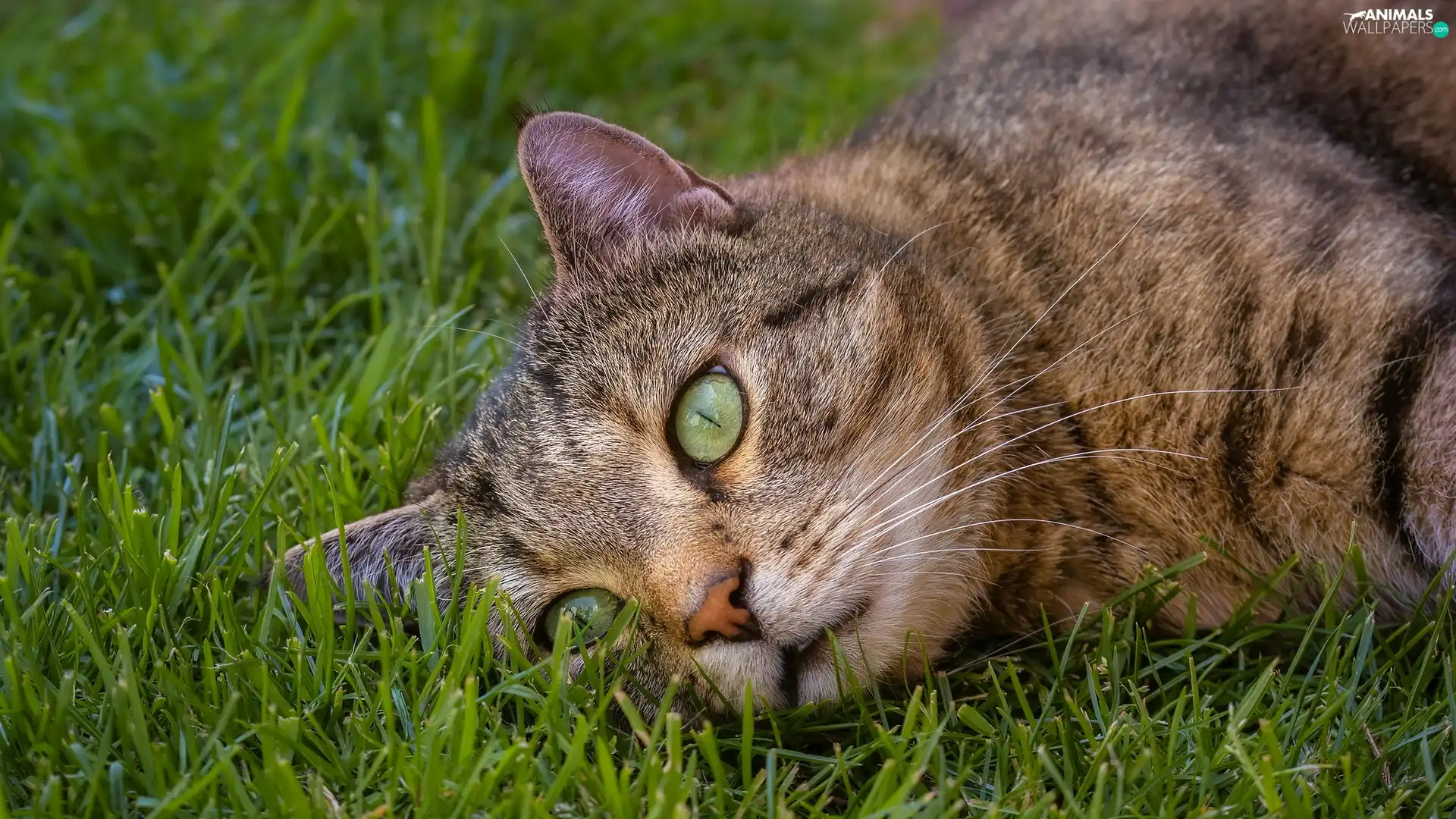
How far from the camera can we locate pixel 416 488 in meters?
2.61

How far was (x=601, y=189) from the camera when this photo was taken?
8.47 ft

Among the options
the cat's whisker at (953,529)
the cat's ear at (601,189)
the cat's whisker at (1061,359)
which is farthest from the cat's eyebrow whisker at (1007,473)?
the cat's ear at (601,189)

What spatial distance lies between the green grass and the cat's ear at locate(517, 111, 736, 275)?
0.53 metres

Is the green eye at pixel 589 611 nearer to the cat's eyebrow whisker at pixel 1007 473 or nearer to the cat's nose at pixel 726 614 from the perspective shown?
the cat's nose at pixel 726 614

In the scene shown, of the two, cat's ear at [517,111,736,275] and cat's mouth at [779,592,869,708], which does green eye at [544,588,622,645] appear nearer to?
cat's mouth at [779,592,869,708]

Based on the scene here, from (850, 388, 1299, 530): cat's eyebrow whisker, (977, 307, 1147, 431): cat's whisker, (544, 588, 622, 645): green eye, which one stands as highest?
(977, 307, 1147, 431): cat's whisker

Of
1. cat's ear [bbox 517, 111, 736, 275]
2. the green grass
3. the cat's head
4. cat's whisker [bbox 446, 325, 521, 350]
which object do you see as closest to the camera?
the green grass

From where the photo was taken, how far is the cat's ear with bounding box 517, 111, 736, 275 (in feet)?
8.20

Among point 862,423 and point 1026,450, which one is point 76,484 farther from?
point 1026,450

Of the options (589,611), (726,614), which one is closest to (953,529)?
(726,614)

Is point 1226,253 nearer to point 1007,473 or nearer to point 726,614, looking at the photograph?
point 1007,473

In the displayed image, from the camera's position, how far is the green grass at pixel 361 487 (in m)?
1.92

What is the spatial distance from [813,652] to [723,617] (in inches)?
7.9

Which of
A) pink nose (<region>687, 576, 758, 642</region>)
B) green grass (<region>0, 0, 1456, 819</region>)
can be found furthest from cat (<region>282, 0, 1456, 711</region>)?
green grass (<region>0, 0, 1456, 819</region>)
